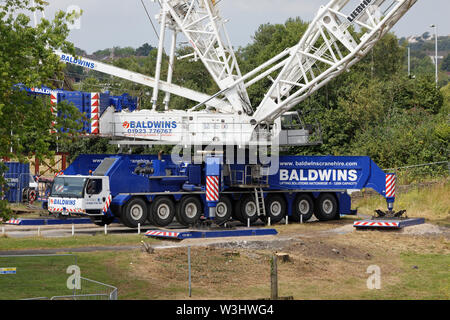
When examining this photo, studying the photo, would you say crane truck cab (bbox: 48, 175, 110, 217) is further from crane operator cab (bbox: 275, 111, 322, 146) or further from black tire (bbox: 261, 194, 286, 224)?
crane operator cab (bbox: 275, 111, 322, 146)

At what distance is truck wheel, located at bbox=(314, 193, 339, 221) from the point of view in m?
34.5

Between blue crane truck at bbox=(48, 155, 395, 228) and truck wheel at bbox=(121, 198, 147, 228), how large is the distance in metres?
0.04

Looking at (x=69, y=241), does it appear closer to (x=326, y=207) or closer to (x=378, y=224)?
(x=378, y=224)

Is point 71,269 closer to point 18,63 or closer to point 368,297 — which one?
point 18,63

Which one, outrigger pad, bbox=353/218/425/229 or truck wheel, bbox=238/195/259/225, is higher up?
truck wheel, bbox=238/195/259/225

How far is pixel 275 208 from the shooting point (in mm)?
33406

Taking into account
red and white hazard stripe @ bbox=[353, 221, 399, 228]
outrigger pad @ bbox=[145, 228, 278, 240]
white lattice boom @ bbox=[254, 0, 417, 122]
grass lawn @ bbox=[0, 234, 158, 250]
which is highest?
white lattice boom @ bbox=[254, 0, 417, 122]

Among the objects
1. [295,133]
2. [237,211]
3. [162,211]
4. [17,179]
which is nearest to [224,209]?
[237,211]

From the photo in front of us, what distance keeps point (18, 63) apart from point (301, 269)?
30.6 feet

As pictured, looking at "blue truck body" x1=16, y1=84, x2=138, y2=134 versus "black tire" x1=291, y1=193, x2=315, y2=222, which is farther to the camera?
"black tire" x1=291, y1=193, x2=315, y2=222

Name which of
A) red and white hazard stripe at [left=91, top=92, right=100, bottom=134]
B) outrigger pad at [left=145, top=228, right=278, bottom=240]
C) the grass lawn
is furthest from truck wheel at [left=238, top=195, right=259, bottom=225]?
red and white hazard stripe at [left=91, top=92, right=100, bottom=134]

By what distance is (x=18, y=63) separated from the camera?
17.4 metres

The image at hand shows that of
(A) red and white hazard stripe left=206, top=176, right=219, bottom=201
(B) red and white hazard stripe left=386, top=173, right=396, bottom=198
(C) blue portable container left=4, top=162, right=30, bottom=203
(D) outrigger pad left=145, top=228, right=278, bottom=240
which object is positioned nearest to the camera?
(D) outrigger pad left=145, top=228, right=278, bottom=240
